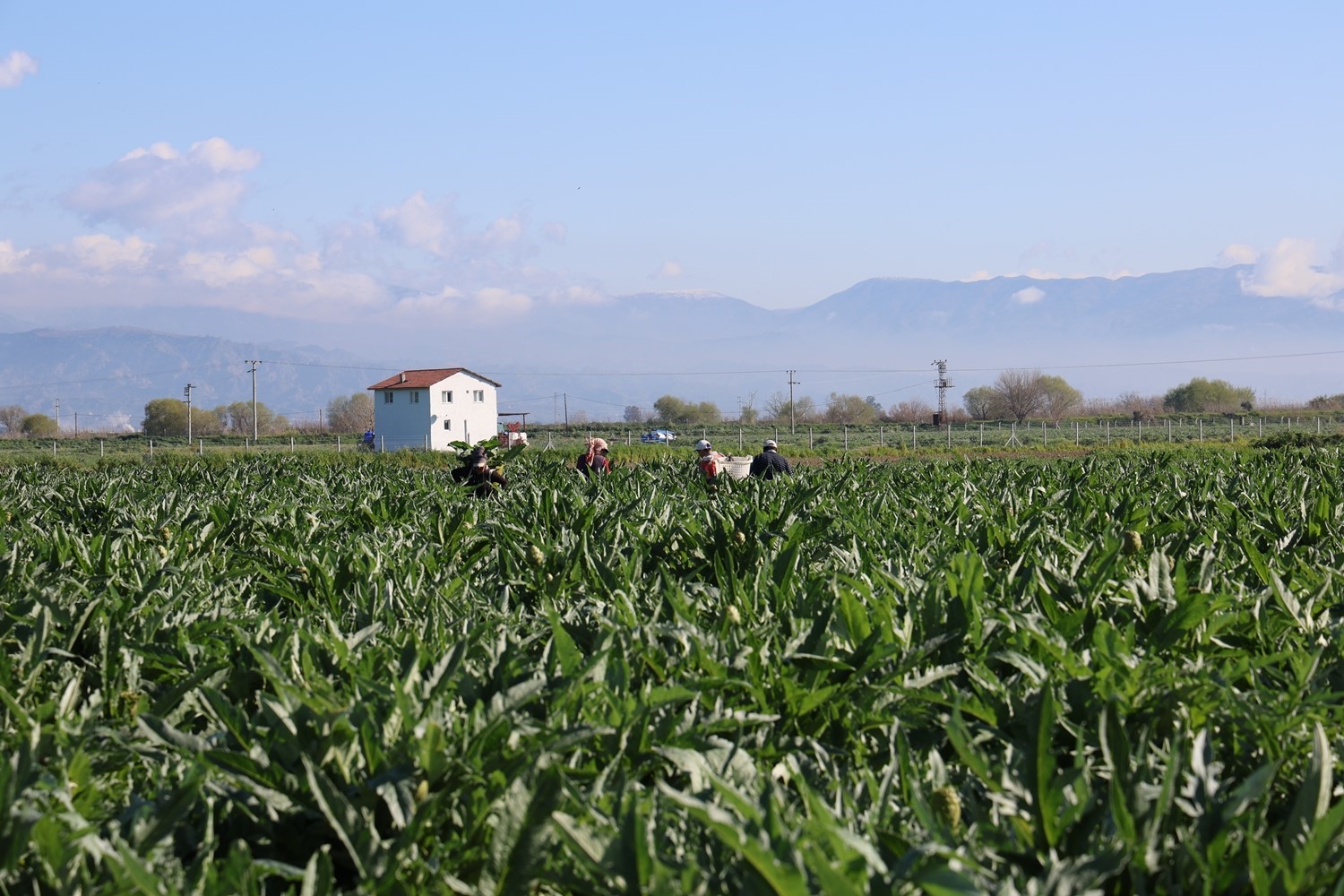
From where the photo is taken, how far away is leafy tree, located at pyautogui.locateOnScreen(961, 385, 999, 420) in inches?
5126

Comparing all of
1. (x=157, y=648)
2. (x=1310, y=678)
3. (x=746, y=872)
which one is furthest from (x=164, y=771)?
(x=1310, y=678)

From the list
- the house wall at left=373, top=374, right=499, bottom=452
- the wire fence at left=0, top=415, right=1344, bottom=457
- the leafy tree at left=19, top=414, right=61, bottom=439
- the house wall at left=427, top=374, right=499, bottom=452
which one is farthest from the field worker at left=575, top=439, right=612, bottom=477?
the leafy tree at left=19, top=414, right=61, bottom=439

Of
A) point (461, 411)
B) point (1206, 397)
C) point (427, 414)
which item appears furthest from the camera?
point (1206, 397)

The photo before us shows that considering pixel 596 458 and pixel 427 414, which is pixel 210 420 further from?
pixel 596 458

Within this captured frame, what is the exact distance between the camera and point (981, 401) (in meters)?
135

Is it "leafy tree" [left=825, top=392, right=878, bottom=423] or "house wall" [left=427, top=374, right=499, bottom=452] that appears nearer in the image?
"house wall" [left=427, top=374, right=499, bottom=452]

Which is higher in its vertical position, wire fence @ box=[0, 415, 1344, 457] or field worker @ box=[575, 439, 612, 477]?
wire fence @ box=[0, 415, 1344, 457]

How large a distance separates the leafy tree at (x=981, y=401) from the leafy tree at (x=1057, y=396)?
5.22 metres

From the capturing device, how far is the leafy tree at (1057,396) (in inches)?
5025

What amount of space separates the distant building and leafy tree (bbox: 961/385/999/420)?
201 feet

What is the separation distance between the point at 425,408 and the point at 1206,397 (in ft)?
263

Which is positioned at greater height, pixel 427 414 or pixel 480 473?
pixel 427 414

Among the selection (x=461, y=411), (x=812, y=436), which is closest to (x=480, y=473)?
(x=812, y=436)

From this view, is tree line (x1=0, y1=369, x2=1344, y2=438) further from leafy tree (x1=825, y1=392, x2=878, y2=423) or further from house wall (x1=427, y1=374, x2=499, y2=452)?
house wall (x1=427, y1=374, x2=499, y2=452)
